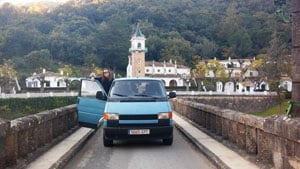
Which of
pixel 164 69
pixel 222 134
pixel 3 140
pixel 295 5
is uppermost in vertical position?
pixel 164 69

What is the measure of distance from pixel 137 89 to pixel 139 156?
271cm

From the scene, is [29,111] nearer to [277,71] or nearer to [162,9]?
[277,71]

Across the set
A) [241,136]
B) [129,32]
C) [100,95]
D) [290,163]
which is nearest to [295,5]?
[290,163]

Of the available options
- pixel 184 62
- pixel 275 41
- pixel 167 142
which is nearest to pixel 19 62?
pixel 184 62

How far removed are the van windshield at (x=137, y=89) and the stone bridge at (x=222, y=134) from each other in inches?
77.9

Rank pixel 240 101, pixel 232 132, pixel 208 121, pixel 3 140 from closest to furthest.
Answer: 1. pixel 3 140
2. pixel 232 132
3. pixel 208 121
4. pixel 240 101

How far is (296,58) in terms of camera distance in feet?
21.4

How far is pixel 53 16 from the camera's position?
159375mm

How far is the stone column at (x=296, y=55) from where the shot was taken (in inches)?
256

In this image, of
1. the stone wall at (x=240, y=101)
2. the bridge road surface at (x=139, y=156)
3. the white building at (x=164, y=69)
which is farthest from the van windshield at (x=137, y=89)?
the white building at (x=164, y=69)

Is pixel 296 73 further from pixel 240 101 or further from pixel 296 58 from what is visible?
pixel 240 101

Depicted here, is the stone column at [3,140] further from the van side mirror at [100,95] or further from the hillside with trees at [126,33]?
the hillside with trees at [126,33]

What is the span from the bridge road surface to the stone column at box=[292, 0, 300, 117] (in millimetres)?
2886

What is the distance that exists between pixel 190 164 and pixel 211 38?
134m
